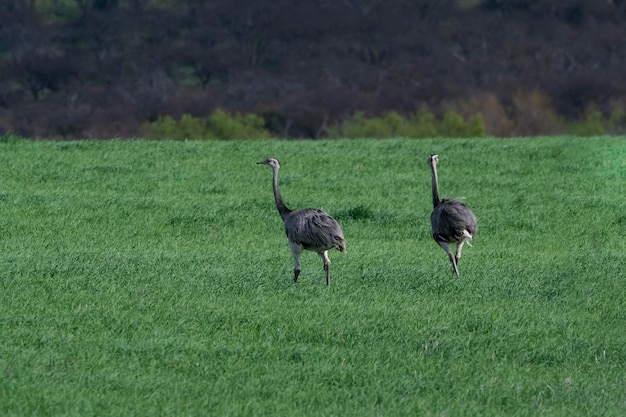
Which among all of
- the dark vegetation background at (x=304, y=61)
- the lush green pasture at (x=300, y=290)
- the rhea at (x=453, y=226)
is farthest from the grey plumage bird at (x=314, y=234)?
the dark vegetation background at (x=304, y=61)

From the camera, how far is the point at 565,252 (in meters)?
17.9

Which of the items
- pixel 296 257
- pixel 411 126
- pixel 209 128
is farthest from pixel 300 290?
pixel 411 126

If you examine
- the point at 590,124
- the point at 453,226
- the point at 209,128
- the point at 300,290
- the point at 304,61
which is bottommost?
the point at 209,128

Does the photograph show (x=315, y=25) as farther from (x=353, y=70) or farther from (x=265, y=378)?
(x=265, y=378)

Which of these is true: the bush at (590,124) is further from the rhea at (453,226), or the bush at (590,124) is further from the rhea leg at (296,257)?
the rhea leg at (296,257)

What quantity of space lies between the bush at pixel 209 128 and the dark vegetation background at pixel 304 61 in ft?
14.7

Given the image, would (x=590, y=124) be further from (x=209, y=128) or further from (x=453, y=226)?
(x=453, y=226)

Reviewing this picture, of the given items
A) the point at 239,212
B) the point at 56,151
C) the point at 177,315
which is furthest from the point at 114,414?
the point at 56,151

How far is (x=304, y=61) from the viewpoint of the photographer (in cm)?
7012

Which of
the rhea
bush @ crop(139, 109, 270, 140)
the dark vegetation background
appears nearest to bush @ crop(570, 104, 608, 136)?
the dark vegetation background

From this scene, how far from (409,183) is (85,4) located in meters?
49.3

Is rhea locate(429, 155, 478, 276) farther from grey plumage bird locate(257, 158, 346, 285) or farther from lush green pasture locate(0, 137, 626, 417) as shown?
grey plumage bird locate(257, 158, 346, 285)

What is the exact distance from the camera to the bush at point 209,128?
45766 mm

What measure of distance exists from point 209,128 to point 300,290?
1294 inches
